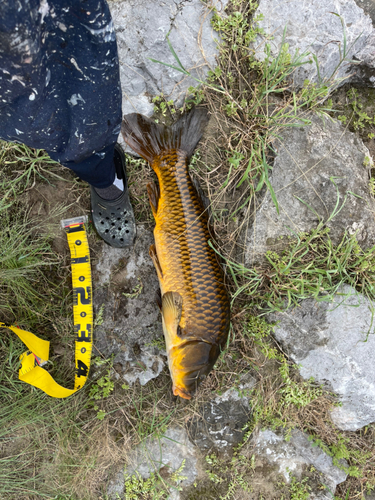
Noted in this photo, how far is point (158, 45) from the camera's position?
294 centimetres

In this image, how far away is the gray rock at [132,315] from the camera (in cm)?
311

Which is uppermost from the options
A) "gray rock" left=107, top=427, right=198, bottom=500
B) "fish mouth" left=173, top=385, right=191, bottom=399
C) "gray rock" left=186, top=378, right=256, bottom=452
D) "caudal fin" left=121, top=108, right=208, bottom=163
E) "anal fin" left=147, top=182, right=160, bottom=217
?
"caudal fin" left=121, top=108, right=208, bottom=163

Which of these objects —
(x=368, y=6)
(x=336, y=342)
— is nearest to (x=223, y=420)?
(x=336, y=342)

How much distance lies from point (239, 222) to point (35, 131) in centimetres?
194

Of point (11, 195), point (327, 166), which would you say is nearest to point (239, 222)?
point (327, 166)

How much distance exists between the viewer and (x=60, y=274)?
3.14 m

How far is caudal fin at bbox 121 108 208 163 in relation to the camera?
9.40ft

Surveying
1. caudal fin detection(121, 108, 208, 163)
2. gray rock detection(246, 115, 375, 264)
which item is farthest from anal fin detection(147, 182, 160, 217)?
gray rock detection(246, 115, 375, 264)

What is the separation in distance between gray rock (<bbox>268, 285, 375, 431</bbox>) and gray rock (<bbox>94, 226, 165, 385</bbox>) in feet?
3.85

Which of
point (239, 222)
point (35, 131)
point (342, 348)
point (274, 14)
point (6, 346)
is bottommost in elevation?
point (6, 346)

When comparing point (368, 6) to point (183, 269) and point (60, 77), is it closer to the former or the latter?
point (183, 269)

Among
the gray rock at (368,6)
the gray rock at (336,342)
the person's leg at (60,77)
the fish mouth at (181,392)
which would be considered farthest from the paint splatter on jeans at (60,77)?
the gray rock at (368,6)

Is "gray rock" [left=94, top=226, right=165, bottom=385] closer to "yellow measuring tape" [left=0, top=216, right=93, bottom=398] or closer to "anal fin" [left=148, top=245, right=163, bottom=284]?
"yellow measuring tape" [left=0, top=216, right=93, bottom=398]

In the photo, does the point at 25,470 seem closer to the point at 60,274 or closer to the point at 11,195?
the point at 60,274
